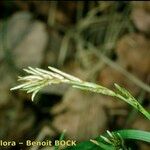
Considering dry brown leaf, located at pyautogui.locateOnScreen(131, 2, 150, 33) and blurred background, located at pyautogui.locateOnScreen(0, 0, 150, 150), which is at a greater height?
dry brown leaf, located at pyautogui.locateOnScreen(131, 2, 150, 33)

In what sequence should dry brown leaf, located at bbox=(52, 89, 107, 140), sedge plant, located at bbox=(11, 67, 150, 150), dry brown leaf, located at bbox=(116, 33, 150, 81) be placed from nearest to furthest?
sedge plant, located at bbox=(11, 67, 150, 150)
dry brown leaf, located at bbox=(52, 89, 107, 140)
dry brown leaf, located at bbox=(116, 33, 150, 81)

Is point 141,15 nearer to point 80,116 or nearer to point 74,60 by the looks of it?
point 74,60

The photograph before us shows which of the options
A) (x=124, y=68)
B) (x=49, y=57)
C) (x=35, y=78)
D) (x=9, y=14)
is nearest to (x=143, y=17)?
(x=124, y=68)

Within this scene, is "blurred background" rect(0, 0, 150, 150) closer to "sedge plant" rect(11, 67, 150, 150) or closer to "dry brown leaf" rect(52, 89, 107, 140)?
"dry brown leaf" rect(52, 89, 107, 140)

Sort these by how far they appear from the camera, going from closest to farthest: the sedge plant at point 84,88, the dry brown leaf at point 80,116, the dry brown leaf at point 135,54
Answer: the sedge plant at point 84,88 → the dry brown leaf at point 80,116 → the dry brown leaf at point 135,54

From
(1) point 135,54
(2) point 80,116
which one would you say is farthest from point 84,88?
(1) point 135,54

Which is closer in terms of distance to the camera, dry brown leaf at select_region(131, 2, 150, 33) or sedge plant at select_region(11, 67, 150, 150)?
sedge plant at select_region(11, 67, 150, 150)

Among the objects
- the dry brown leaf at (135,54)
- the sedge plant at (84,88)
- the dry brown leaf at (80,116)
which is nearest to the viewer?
the sedge plant at (84,88)

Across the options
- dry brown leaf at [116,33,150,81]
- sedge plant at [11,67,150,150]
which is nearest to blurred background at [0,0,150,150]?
dry brown leaf at [116,33,150,81]

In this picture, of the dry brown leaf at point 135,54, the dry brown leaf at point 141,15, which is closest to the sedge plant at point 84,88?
the dry brown leaf at point 135,54

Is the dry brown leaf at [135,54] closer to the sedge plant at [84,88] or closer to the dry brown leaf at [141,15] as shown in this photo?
Answer: the dry brown leaf at [141,15]
